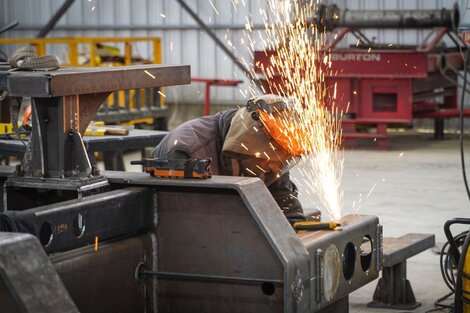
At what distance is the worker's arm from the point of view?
13.6 feet

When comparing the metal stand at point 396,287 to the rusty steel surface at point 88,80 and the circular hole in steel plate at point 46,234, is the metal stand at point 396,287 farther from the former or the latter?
the circular hole in steel plate at point 46,234

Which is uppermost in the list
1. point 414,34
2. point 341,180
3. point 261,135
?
point 414,34

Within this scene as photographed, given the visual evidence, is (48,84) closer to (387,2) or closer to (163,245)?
(163,245)

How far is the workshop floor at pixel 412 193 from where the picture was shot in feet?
A: 17.8

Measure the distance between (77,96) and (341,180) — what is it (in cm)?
610

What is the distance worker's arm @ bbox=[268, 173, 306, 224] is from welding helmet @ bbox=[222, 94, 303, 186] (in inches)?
12.6

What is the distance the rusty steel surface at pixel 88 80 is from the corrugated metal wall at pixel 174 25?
33.7 ft

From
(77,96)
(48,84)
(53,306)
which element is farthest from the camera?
(77,96)

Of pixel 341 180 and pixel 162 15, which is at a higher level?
pixel 162 15

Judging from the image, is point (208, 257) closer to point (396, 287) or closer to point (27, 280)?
point (27, 280)

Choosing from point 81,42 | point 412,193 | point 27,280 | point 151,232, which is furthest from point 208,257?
point 81,42

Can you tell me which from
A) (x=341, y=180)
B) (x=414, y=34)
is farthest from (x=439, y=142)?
(x=341, y=180)

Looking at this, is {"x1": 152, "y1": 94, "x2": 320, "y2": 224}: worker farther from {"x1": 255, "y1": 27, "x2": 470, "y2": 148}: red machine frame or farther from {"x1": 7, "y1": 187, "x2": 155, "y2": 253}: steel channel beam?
{"x1": 255, "y1": 27, "x2": 470, "y2": 148}: red machine frame

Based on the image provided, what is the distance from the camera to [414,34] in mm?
13398
